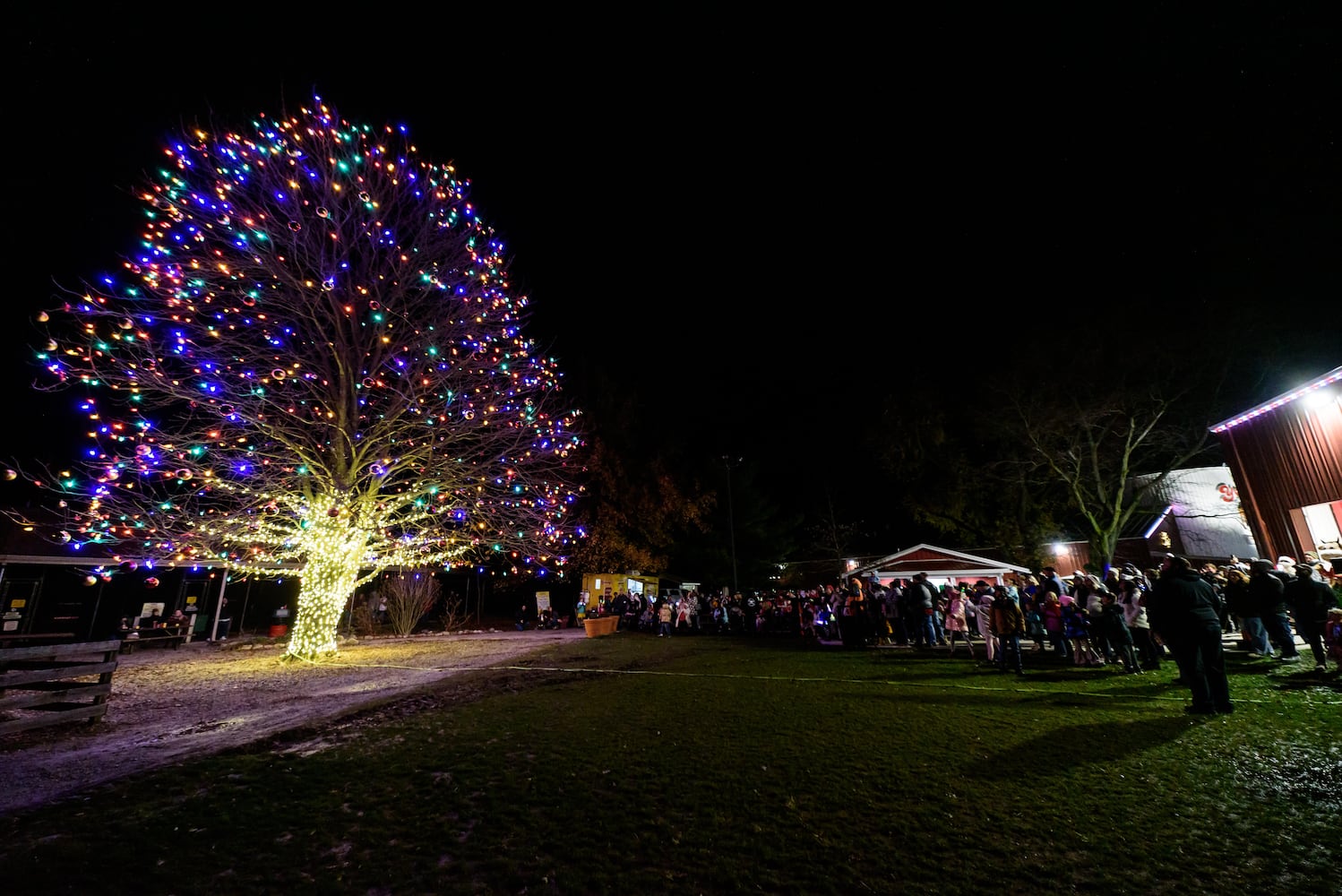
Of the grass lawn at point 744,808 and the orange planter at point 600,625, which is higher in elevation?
the orange planter at point 600,625

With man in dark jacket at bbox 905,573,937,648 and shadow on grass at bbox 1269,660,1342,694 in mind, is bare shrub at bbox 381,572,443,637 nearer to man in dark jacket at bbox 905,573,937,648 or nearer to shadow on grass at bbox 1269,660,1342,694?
man in dark jacket at bbox 905,573,937,648

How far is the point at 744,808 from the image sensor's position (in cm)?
362

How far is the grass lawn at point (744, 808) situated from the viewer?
275 cm

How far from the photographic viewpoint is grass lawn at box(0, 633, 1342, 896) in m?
2.75

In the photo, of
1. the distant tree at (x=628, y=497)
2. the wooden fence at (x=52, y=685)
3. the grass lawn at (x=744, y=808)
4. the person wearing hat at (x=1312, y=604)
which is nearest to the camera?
the grass lawn at (x=744, y=808)

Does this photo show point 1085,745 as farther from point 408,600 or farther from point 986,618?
point 408,600

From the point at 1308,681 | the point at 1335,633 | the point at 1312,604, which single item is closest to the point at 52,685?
the point at 1308,681

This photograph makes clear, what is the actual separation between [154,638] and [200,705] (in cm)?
1075

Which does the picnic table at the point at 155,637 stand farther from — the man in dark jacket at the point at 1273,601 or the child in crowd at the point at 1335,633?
the man in dark jacket at the point at 1273,601

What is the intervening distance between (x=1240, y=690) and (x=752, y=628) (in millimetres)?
14276

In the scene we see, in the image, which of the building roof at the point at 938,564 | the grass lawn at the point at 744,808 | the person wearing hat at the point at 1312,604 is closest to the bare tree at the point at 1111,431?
the building roof at the point at 938,564

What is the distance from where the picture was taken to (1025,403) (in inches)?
942

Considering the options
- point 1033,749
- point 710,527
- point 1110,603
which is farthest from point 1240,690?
point 710,527

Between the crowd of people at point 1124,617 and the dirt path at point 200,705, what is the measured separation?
969 cm
